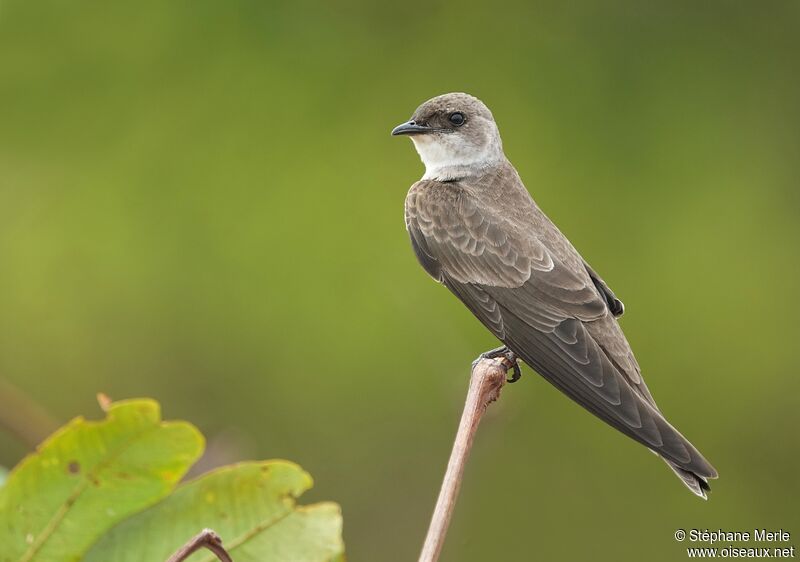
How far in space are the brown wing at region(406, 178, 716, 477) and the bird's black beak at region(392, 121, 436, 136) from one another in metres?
0.21

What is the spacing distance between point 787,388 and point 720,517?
3.35 ft

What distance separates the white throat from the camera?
4512 millimetres

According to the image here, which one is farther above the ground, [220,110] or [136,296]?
[220,110]

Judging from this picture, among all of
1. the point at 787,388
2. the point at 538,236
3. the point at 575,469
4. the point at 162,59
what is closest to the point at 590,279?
the point at 538,236

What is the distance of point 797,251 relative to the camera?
7945 millimetres

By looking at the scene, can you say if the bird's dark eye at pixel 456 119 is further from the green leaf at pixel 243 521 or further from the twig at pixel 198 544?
the twig at pixel 198 544

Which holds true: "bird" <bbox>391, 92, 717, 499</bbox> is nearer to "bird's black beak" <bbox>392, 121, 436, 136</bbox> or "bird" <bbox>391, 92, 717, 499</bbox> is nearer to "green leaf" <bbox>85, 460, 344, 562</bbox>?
"bird's black beak" <bbox>392, 121, 436, 136</bbox>

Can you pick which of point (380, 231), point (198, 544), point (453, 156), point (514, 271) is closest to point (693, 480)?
point (514, 271)

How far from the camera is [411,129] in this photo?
442 centimetres

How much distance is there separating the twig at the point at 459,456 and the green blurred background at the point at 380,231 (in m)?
4.30

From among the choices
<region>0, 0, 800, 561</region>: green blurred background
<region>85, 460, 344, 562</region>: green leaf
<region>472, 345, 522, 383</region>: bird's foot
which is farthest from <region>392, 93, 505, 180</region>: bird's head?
<region>0, 0, 800, 561</region>: green blurred background

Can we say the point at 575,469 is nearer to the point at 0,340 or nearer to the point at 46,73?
the point at 0,340

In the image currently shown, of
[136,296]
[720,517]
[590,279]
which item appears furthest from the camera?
[136,296]

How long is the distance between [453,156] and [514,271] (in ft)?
2.30
